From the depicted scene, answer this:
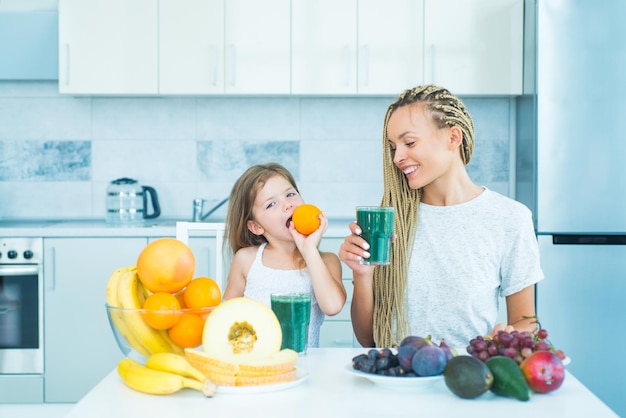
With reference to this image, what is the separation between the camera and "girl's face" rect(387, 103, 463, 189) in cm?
183

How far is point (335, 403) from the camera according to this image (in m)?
1.18

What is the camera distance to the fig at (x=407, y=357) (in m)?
1.23

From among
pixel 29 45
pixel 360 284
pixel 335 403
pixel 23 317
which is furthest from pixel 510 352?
pixel 29 45

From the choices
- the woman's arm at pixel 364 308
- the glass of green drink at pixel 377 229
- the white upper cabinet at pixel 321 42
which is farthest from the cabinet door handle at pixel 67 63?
the glass of green drink at pixel 377 229

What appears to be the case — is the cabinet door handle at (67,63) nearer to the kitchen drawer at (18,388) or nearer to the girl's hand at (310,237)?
the kitchen drawer at (18,388)

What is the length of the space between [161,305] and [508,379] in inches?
22.3

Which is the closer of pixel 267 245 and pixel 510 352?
pixel 510 352

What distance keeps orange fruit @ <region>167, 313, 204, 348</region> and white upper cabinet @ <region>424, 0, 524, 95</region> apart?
2444 mm

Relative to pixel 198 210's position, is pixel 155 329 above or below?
below

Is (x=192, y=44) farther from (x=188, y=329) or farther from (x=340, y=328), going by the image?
(x=188, y=329)

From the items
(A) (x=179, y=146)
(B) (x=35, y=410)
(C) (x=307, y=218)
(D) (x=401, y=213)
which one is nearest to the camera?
(C) (x=307, y=218)

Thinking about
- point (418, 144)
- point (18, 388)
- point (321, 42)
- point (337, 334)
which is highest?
point (321, 42)

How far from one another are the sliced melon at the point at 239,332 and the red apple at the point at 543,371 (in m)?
0.41

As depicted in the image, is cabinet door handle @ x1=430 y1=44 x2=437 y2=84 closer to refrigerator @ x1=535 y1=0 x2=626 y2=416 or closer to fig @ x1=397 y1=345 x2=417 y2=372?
refrigerator @ x1=535 y1=0 x2=626 y2=416
